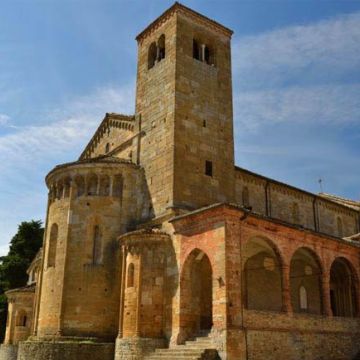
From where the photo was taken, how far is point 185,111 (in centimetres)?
→ 2594

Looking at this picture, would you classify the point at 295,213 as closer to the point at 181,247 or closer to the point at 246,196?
the point at 246,196

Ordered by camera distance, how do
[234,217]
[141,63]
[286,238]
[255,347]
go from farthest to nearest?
[141,63] → [286,238] → [234,217] → [255,347]

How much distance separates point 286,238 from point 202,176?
555cm

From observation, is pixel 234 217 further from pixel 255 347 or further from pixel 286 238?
pixel 255 347

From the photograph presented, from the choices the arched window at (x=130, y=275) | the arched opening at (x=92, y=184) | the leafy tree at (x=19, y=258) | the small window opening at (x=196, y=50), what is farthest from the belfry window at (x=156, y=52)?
the leafy tree at (x=19, y=258)

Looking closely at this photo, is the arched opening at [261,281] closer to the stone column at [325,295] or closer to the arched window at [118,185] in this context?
the stone column at [325,295]

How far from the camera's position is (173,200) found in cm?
2369

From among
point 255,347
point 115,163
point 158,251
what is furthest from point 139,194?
point 255,347

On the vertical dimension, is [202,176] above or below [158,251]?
above

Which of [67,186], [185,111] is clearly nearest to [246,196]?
[185,111]

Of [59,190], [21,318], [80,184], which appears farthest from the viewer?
[21,318]

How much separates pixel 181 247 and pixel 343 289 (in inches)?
428

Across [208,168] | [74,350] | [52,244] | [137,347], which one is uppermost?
[208,168]

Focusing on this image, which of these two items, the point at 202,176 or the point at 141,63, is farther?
the point at 141,63
